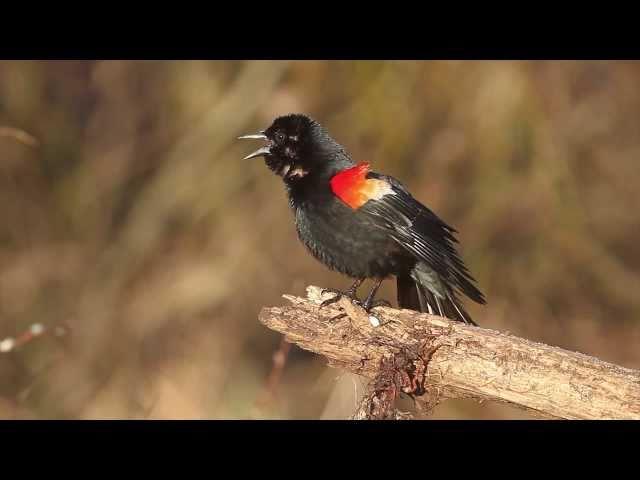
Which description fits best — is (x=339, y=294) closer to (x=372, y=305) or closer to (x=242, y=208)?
(x=372, y=305)

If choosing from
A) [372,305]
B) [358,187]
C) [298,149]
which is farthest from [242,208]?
[372,305]

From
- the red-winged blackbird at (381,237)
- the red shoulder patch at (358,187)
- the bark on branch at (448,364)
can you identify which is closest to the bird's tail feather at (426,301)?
the red-winged blackbird at (381,237)

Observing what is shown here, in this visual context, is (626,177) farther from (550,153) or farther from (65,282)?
(65,282)

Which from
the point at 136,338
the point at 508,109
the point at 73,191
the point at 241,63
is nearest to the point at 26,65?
the point at 73,191

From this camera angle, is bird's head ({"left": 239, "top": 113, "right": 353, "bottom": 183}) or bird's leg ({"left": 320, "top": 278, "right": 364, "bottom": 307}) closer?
bird's leg ({"left": 320, "top": 278, "right": 364, "bottom": 307})

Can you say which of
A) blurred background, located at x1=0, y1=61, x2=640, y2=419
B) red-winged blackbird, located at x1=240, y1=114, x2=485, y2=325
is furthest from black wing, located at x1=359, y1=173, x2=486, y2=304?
blurred background, located at x1=0, y1=61, x2=640, y2=419

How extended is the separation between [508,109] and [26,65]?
15.3 feet

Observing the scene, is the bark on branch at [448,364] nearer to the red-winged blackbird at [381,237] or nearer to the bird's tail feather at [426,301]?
the red-winged blackbird at [381,237]

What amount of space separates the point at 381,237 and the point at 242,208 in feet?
13.3

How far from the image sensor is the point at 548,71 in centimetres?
827

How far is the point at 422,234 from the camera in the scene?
4.84 m

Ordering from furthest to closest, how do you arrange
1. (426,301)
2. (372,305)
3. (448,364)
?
1. (426,301)
2. (372,305)
3. (448,364)

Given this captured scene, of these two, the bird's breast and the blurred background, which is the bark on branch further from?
the blurred background

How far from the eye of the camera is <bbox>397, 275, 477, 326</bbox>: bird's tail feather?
16.2ft
